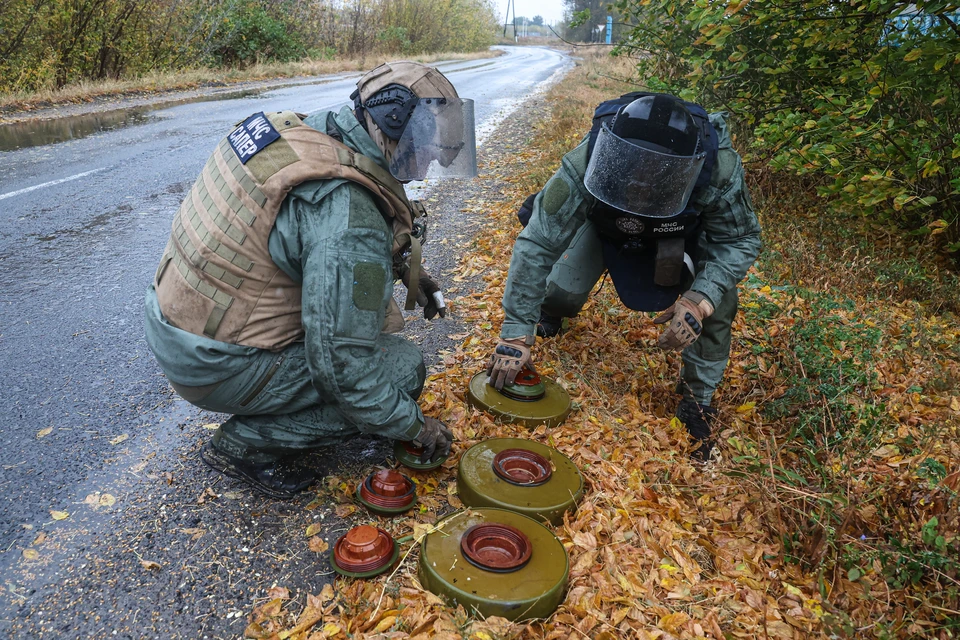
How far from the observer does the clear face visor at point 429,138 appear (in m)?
2.36

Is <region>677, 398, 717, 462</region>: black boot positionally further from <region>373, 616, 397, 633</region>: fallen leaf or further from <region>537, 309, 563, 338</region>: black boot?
<region>373, 616, 397, 633</region>: fallen leaf

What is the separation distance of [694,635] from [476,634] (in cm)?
77

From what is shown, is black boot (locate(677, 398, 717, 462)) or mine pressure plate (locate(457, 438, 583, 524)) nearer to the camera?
mine pressure plate (locate(457, 438, 583, 524))

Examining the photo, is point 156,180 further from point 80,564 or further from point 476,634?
point 476,634

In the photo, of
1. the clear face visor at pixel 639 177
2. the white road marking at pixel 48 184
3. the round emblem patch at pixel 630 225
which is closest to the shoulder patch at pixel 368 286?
the clear face visor at pixel 639 177

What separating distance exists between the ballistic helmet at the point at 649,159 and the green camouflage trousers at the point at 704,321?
74 centimetres

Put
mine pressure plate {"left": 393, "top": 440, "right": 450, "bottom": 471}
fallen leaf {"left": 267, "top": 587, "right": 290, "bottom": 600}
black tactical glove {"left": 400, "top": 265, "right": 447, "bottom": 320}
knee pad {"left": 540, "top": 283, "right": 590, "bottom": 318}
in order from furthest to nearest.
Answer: knee pad {"left": 540, "top": 283, "right": 590, "bottom": 318} → black tactical glove {"left": 400, "top": 265, "right": 447, "bottom": 320} → mine pressure plate {"left": 393, "top": 440, "right": 450, "bottom": 471} → fallen leaf {"left": 267, "top": 587, "right": 290, "bottom": 600}

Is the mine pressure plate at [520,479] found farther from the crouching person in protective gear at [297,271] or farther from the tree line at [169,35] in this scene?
the tree line at [169,35]

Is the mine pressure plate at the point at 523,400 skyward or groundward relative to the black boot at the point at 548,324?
groundward

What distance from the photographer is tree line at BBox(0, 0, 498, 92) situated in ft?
38.9

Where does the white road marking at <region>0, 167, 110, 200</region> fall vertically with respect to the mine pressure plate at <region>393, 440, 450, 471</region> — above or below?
above

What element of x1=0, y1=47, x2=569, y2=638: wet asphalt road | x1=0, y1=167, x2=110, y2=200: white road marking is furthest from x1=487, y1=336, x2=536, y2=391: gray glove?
x1=0, y1=167, x2=110, y2=200: white road marking

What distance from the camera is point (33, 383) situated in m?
3.20

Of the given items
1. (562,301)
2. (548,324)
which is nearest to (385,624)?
(562,301)
